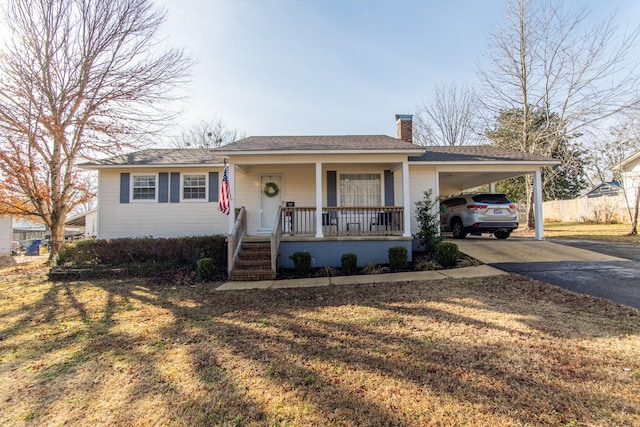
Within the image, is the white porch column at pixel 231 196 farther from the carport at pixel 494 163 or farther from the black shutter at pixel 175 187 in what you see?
the carport at pixel 494 163

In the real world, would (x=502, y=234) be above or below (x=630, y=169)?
below

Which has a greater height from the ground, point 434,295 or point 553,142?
point 553,142

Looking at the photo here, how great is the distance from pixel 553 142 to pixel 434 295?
14584mm

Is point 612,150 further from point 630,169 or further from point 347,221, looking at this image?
point 347,221

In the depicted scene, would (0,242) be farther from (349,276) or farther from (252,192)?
(349,276)

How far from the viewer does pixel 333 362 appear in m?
3.20

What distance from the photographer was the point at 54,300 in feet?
21.5

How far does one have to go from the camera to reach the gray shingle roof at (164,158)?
10.9 m

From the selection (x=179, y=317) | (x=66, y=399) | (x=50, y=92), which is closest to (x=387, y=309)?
(x=179, y=317)

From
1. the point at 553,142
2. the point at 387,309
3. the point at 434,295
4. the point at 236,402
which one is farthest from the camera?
A: the point at 553,142

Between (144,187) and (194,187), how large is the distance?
191 centimetres

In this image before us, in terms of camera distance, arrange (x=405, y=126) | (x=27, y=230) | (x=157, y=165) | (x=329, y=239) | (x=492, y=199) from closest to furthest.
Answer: (x=329, y=239)
(x=492, y=199)
(x=157, y=165)
(x=405, y=126)
(x=27, y=230)

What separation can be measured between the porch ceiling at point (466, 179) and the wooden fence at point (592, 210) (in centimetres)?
1046

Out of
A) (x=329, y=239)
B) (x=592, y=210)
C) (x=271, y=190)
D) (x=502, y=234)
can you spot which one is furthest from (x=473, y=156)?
(x=592, y=210)
